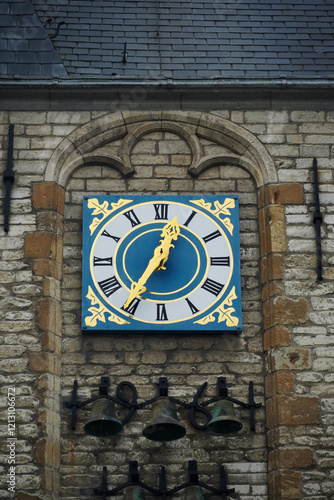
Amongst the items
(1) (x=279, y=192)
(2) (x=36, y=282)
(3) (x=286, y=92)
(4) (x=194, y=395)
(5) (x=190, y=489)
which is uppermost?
(3) (x=286, y=92)

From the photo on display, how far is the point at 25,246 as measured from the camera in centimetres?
1256

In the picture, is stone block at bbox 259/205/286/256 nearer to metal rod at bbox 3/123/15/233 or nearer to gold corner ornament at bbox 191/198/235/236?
gold corner ornament at bbox 191/198/235/236

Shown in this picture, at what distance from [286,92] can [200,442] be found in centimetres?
325

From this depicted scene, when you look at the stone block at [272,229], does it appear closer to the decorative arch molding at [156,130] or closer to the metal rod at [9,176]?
the decorative arch molding at [156,130]

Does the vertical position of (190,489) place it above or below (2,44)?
below

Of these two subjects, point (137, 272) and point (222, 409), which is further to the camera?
point (137, 272)

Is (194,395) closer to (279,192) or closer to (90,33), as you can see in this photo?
(279,192)

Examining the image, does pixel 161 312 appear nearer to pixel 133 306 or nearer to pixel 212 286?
pixel 133 306

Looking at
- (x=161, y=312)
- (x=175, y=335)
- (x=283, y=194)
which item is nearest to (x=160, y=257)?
(x=161, y=312)

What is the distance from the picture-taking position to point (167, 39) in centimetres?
1382

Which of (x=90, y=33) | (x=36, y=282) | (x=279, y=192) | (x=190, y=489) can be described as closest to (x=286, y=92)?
(x=279, y=192)

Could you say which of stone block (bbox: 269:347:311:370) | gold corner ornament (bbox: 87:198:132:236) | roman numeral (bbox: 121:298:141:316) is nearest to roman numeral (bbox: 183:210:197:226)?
gold corner ornament (bbox: 87:198:132:236)

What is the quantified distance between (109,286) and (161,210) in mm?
834

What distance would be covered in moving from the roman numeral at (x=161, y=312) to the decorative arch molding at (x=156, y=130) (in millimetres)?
1305
